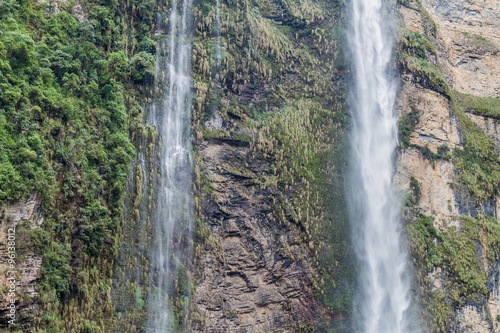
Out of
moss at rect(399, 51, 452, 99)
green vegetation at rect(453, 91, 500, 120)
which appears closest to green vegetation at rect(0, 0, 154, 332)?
moss at rect(399, 51, 452, 99)

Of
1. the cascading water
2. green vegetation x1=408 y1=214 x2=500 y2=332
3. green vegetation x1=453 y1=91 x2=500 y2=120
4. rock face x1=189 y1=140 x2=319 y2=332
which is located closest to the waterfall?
rock face x1=189 y1=140 x2=319 y2=332

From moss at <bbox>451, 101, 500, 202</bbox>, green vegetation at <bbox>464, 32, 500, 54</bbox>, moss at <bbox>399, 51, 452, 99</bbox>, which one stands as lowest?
moss at <bbox>451, 101, 500, 202</bbox>

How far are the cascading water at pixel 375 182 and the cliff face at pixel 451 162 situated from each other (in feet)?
2.78

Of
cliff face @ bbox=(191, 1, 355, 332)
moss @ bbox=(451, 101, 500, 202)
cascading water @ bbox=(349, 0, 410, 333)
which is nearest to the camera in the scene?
cliff face @ bbox=(191, 1, 355, 332)

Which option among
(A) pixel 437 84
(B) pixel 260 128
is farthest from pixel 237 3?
(A) pixel 437 84

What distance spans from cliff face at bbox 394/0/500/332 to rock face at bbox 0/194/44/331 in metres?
19.5

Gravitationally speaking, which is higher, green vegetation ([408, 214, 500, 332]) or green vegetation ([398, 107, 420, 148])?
green vegetation ([398, 107, 420, 148])

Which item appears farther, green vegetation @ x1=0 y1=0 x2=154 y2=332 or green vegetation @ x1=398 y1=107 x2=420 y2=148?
green vegetation @ x1=398 y1=107 x2=420 y2=148

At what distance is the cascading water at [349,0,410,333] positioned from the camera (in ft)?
78.3

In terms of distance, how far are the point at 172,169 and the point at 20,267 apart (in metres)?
8.97

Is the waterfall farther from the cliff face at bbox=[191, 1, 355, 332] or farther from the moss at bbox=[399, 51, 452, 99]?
the moss at bbox=[399, 51, 452, 99]

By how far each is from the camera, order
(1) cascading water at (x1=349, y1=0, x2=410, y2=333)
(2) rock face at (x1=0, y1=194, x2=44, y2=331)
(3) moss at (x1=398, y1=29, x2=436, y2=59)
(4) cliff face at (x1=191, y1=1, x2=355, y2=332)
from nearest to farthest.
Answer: (2) rock face at (x1=0, y1=194, x2=44, y2=331)
(4) cliff face at (x1=191, y1=1, x2=355, y2=332)
(1) cascading water at (x1=349, y1=0, x2=410, y2=333)
(3) moss at (x1=398, y1=29, x2=436, y2=59)

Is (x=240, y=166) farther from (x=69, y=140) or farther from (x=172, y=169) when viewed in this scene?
(x=69, y=140)

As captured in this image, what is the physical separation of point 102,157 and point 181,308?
24.6 feet
